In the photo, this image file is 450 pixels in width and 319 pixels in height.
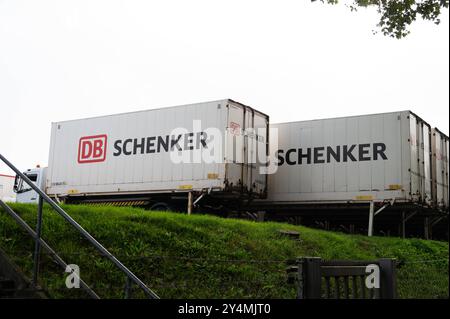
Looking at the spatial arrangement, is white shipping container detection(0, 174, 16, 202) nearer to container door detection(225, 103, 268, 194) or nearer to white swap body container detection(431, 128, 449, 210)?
container door detection(225, 103, 268, 194)

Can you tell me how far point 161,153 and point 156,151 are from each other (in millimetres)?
220

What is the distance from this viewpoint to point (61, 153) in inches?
829

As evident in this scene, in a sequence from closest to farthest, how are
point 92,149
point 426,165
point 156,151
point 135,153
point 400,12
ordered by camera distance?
point 400,12, point 156,151, point 426,165, point 135,153, point 92,149

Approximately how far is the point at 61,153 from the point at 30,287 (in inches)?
596

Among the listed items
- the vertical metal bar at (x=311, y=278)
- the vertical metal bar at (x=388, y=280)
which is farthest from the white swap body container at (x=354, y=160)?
the vertical metal bar at (x=311, y=278)

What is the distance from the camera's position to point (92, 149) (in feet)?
66.7

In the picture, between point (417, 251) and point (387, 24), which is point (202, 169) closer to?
point (417, 251)

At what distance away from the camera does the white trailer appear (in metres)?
17.6

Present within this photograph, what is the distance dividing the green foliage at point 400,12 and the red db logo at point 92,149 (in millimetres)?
11837

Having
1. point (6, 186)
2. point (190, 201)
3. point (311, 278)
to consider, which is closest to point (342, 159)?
point (190, 201)

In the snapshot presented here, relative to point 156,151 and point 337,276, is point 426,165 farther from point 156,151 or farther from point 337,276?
point 337,276

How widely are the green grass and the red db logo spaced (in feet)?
24.1

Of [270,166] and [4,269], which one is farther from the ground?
[270,166]
